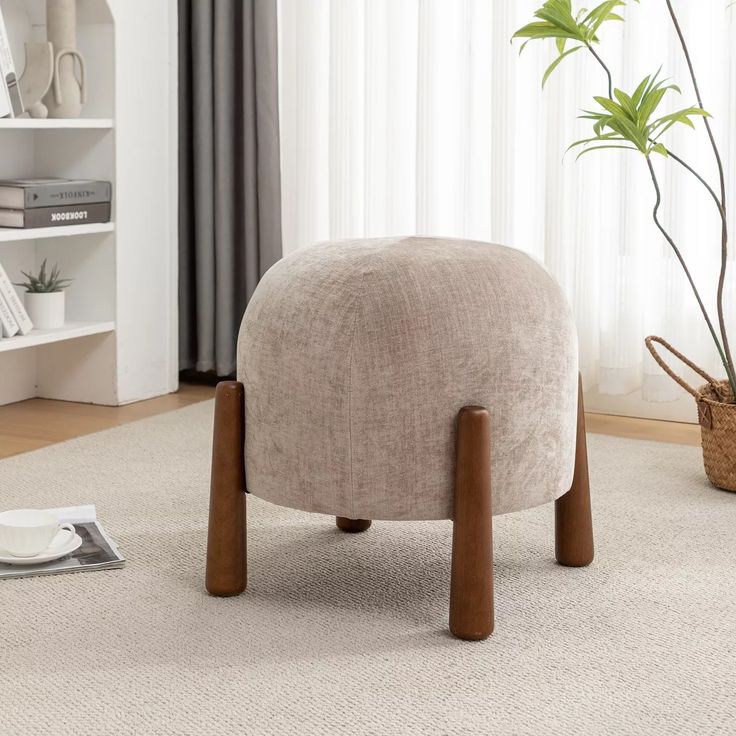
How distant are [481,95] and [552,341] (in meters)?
1.71

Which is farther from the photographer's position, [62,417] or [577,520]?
[62,417]

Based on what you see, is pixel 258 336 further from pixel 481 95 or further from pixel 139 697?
pixel 481 95

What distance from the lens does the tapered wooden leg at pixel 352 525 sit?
220cm

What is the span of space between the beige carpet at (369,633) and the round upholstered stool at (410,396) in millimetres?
132

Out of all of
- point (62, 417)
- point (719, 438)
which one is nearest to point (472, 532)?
point (719, 438)

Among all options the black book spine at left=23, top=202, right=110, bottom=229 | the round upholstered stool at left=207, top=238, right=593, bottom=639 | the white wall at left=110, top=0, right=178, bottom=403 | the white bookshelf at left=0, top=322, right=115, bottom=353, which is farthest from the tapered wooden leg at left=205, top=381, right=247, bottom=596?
the white wall at left=110, top=0, right=178, bottom=403

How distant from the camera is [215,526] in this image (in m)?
1.83

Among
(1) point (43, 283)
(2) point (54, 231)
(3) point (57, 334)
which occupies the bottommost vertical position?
(3) point (57, 334)

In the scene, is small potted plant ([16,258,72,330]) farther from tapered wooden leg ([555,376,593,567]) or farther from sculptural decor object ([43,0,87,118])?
tapered wooden leg ([555,376,593,567])

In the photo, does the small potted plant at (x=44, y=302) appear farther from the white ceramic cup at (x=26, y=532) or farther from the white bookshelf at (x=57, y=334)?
the white ceramic cup at (x=26, y=532)

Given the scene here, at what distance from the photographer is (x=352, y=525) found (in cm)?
220

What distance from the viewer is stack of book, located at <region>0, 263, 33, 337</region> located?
10.0ft

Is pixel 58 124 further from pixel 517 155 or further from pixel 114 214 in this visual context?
pixel 517 155

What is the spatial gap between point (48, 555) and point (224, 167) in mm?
1936
